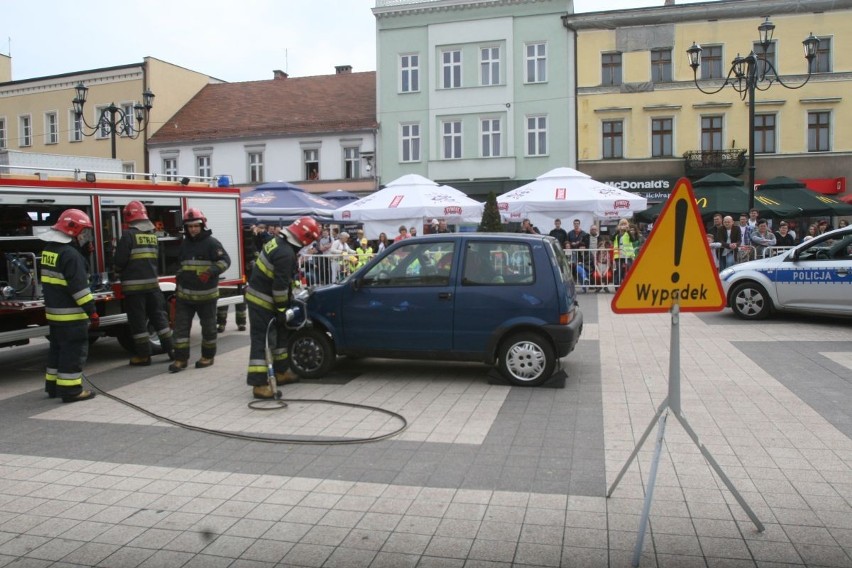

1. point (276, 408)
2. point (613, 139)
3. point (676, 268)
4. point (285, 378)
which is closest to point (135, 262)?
point (285, 378)

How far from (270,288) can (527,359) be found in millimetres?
2843

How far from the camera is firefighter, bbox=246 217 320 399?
7773 mm

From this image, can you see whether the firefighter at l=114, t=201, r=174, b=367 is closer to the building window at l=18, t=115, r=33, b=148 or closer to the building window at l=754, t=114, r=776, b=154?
the building window at l=754, t=114, r=776, b=154

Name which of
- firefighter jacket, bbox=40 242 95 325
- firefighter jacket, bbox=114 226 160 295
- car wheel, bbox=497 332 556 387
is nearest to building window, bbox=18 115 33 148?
firefighter jacket, bbox=114 226 160 295

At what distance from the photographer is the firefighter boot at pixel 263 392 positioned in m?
7.75

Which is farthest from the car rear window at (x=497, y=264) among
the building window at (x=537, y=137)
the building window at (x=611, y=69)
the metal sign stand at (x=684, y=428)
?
the building window at (x=611, y=69)

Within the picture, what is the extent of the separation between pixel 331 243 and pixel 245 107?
23442mm

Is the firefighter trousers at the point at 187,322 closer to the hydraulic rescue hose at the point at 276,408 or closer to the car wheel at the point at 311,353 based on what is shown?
the hydraulic rescue hose at the point at 276,408

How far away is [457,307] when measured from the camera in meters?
8.16

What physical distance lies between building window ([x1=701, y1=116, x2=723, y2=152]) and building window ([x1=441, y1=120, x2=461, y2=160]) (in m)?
10.9

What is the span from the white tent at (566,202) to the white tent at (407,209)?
105 cm

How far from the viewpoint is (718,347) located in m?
10.4

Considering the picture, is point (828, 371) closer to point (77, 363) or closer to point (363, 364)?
point (363, 364)

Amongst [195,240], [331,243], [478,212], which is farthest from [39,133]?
[195,240]
